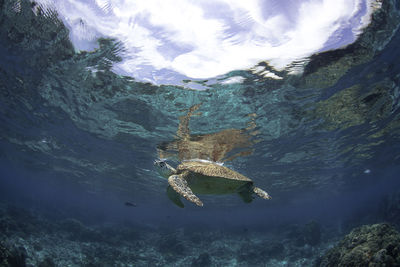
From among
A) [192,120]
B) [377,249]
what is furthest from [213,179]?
[192,120]

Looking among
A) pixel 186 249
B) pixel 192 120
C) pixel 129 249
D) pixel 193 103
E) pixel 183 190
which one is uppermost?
pixel 193 103

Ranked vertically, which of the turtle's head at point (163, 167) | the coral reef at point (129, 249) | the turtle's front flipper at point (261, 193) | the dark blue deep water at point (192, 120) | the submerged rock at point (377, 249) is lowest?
the coral reef at point (129, 249)

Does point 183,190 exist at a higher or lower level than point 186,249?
higher

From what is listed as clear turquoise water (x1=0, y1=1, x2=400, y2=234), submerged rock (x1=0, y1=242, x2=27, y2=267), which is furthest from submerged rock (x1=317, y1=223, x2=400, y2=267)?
submerged rock (x1=0, y1=242, x2=27, y2=267)

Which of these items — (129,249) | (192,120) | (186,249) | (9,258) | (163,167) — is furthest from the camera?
(186,249)

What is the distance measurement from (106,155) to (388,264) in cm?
2237

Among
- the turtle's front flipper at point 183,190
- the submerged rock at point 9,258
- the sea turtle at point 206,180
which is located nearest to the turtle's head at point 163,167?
the sea turtle at point 206,180

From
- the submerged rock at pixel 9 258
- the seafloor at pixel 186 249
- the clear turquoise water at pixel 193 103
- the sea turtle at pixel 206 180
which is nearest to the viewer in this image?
the sea turtle at pixel 206 180

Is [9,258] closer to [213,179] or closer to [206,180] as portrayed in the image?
[206,180]

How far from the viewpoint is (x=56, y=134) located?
1864 cm

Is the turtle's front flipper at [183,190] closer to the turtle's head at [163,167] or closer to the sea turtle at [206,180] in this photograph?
the sea turtle at [206,180]

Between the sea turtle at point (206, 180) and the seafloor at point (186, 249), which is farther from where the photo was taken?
the seafloor at point (186, 249)

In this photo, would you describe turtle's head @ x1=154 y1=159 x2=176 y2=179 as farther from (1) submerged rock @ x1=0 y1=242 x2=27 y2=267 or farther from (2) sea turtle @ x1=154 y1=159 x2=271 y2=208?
(1) submerged rock @ x1=0 y1=242 x2=27 y2=267

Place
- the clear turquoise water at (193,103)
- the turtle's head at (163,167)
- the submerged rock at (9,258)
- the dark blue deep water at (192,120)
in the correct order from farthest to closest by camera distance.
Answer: the clear turquoise water at (193,103), the dark blue deep water at (192,120), the submerged rock at (9,258), the turtle's head at (163,167)
